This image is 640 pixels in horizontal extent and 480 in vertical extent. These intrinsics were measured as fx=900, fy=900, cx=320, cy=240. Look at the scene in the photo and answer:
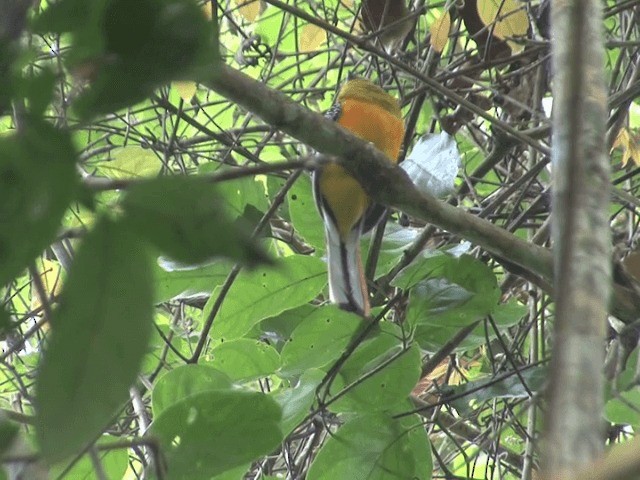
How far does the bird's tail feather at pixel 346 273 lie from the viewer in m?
1.77

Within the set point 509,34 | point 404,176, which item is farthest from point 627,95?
point 404,176

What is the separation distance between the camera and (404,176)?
54.1 inches

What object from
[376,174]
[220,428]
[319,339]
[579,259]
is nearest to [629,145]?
[319,339]

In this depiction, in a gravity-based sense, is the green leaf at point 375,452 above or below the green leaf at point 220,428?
above

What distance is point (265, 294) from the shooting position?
179 cm

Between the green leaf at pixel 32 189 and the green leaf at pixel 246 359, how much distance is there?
1293 mm

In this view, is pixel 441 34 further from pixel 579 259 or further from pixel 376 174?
pixel 579 259

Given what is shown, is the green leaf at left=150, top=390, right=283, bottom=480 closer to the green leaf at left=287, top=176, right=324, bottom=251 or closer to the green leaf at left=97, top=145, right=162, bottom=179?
the green leaf at left=287, top=176, right=324, bottom=251

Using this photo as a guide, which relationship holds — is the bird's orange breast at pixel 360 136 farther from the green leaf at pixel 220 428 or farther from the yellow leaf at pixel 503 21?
the green leaf at pixel 220 428

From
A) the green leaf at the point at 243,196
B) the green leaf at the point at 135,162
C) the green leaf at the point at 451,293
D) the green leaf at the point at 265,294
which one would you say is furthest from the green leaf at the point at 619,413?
the green leaf at the point at 135,162

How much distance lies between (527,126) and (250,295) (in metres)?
1.05

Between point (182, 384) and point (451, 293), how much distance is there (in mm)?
507

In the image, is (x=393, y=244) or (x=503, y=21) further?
(x=503, y=21)

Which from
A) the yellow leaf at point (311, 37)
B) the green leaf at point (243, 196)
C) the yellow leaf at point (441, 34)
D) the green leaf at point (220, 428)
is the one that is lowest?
the green leaf at point (220, 428)
